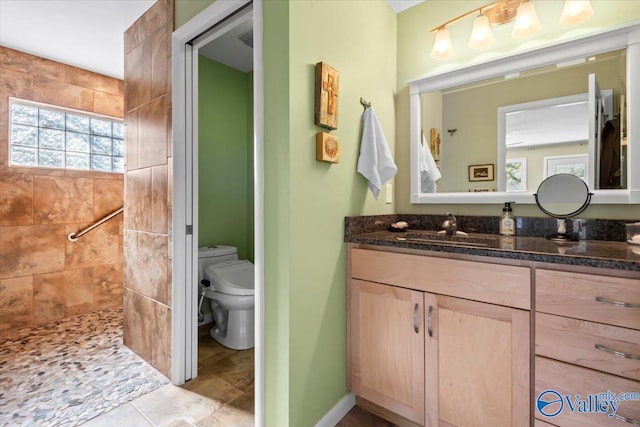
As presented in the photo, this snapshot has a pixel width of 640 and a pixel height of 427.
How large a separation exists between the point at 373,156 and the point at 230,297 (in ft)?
4.58

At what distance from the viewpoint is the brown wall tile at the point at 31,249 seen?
8.05 ft

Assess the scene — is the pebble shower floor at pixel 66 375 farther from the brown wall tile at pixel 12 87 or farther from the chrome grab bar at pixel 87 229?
the brown wall tile at pixel 12 87

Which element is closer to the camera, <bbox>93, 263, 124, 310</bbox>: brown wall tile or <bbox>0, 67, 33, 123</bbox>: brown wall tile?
<bbox>0, 67, 33, 123</bbox>: brown wall tile

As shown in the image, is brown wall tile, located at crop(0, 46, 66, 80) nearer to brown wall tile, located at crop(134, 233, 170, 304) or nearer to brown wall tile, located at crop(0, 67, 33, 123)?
brown wall tile, located at crop(0, 67, 33, 123)

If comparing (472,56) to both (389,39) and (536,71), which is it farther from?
(389,39)

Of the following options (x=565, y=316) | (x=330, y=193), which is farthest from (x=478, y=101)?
(x=565, y=316)

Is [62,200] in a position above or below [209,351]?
above

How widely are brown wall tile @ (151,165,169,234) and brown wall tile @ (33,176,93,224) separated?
148 centimetres

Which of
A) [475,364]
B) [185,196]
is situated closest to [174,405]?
[185,196]

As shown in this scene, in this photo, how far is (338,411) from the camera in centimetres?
148

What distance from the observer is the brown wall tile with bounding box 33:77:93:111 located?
8.53ft

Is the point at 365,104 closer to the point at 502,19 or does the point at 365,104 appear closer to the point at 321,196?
the point at 321,196

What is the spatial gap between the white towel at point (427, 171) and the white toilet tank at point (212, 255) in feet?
5.61

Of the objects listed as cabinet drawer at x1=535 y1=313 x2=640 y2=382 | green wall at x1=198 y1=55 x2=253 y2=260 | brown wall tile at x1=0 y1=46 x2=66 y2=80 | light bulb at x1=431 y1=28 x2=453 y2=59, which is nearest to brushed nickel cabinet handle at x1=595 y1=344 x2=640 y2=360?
cabinet drawer at x1=535 y1=313 x2=640 y2=382
